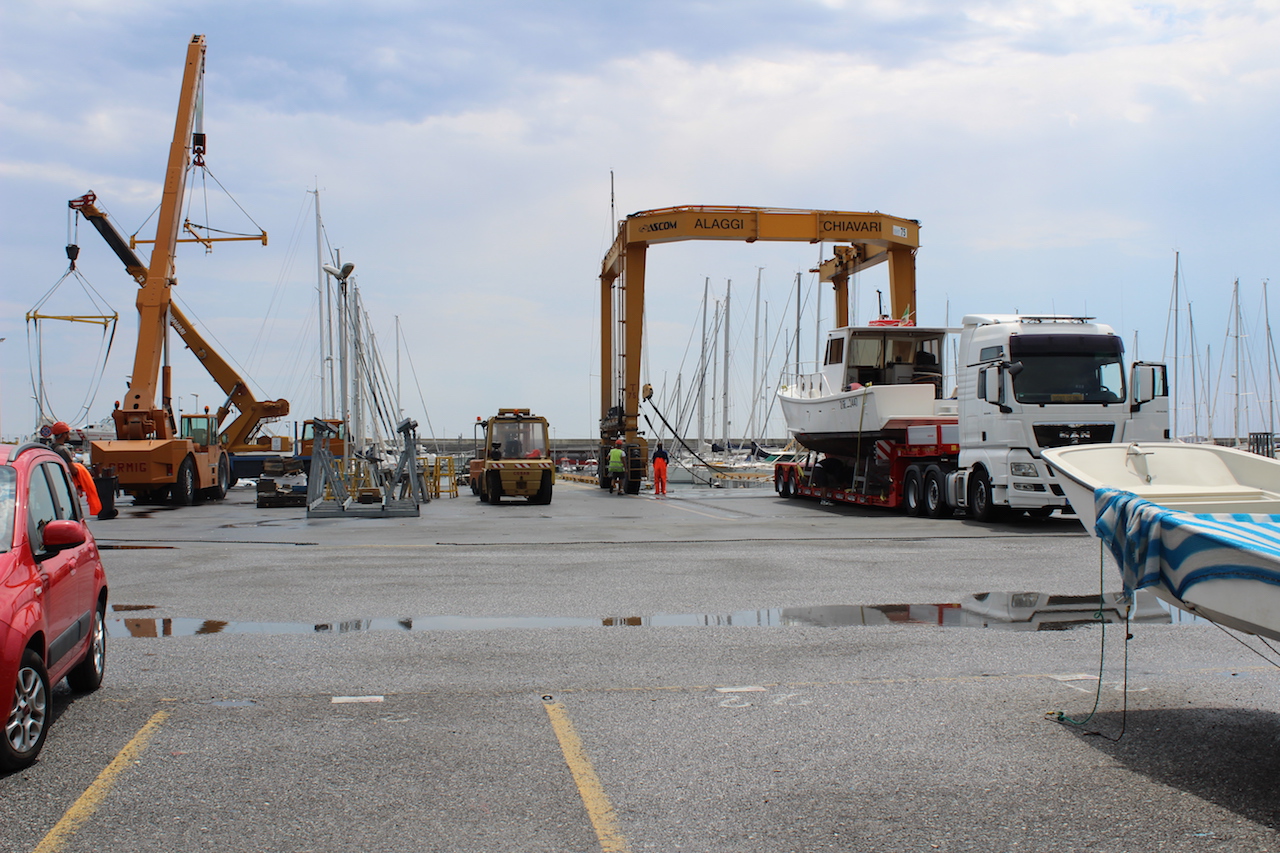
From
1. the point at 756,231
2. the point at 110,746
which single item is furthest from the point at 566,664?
the point at 756,231

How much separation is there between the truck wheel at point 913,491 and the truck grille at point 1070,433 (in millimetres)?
3786

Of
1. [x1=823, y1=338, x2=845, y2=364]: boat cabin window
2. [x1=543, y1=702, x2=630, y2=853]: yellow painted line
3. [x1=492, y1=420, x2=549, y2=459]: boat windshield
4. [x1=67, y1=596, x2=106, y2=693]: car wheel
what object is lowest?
[x1=543, y1=702, x2=630, y2=853]: yellow painted line

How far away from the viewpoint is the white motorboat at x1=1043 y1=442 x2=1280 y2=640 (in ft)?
13.9

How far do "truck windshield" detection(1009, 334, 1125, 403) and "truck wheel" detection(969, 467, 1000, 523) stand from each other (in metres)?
1.85

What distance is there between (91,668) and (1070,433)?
14595 millimetres

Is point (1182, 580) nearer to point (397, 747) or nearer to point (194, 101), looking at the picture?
point (397, 747)

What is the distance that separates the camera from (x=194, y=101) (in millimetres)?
28984

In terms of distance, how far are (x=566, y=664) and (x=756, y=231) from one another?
24968 millimetres

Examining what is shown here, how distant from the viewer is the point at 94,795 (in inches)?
172

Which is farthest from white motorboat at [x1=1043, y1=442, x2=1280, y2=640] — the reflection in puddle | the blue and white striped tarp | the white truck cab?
the white truck cab

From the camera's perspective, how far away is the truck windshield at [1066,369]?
661 inches

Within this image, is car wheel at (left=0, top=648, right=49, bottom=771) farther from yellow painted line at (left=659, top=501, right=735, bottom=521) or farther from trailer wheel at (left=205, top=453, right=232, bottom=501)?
trailer wheel at (left=205, top=453, right=232, bottom=501)

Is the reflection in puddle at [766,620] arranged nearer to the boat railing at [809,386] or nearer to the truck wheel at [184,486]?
the boat railing at [809,386]

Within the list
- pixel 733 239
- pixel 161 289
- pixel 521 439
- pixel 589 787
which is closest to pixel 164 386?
pixel 161 289
